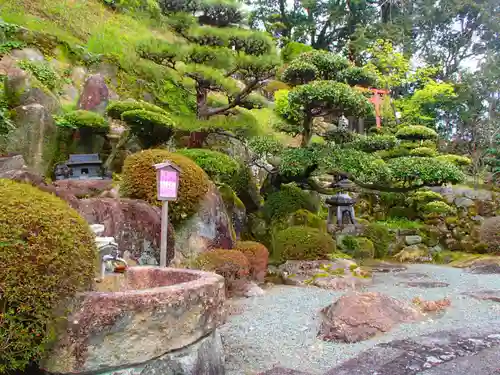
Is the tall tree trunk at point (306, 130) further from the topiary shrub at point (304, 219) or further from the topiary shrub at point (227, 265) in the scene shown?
the topiary shrub at point (227, 265)

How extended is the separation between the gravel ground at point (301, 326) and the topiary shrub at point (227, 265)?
36cm

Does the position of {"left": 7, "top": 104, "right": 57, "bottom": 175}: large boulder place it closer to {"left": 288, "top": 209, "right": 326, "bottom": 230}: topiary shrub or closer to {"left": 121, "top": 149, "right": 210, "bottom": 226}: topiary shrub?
{"left": 121, "top": 149, "right": 210, "bottom": 226}: topiary shrub

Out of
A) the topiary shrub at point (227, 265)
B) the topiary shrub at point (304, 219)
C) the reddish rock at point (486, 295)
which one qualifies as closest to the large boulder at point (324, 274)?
the topiary shrub at point (227, 265)

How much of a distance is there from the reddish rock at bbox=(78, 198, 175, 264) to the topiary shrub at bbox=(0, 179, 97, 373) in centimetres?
304

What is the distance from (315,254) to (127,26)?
1220 centimetres

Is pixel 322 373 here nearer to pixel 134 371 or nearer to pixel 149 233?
pixel 134 371

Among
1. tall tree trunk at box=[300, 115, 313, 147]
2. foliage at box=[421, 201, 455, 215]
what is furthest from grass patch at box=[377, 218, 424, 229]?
tall tree trunk at box=[300, 115, 313, 147]

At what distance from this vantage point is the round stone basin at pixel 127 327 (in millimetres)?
2377

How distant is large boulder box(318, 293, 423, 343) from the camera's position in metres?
4.58

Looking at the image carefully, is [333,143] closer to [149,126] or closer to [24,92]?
[149,126]

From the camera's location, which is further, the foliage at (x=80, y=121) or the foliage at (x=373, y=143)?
the foliage at (x=373, y=143)

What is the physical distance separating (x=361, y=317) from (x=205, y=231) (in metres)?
3.16

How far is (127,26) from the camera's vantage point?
16.5 meters

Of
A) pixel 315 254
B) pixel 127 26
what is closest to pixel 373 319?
pixel 315 254
